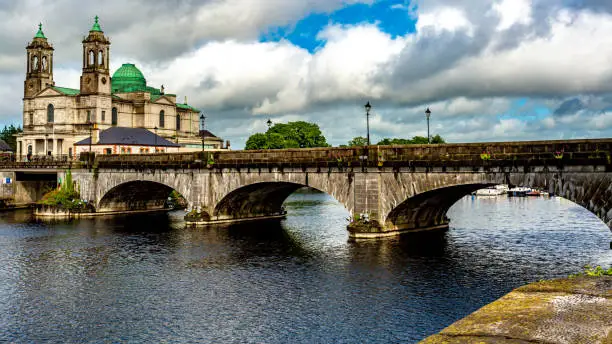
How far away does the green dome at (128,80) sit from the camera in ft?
494

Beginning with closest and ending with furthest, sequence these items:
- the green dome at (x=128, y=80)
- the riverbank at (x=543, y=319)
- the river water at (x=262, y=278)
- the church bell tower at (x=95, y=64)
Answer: the riverbank at (x=543, y=319), the river water at (x=262, y=278), the church bell tower at (x=95, y=64), the green dome at (x=128, y=80)

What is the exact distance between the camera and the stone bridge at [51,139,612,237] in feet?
135

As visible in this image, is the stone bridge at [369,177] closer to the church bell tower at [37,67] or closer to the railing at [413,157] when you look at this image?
the railing at [413,157]

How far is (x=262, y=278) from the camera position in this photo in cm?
3862

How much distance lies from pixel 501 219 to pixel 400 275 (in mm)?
39916

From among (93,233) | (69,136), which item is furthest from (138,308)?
(69,136)

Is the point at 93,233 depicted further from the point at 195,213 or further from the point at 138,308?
the point at 138,308

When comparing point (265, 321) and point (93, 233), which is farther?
point (93, 233)

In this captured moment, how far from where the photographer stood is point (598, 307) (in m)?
11.8

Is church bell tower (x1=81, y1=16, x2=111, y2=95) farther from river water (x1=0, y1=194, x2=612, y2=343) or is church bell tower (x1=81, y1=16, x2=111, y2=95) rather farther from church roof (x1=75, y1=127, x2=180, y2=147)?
river water (x1=0, y1=194, x2=612, y2=343)

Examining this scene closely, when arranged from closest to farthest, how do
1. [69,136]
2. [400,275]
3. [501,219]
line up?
1. [400,275]
2. [501,219]
3. [69,136]

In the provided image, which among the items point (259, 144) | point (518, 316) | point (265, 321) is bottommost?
point (265, 321)

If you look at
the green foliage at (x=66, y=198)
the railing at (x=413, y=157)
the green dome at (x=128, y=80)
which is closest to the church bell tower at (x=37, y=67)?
the green dome at (x=128, y=80)

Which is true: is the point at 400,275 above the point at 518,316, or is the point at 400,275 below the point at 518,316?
below
